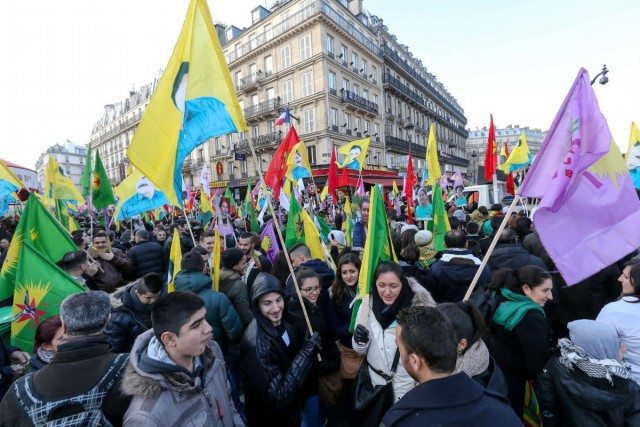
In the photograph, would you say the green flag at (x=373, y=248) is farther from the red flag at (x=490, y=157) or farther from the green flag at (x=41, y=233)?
the red flag at (x=490, y=157)

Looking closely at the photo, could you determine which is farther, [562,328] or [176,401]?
[562,328]

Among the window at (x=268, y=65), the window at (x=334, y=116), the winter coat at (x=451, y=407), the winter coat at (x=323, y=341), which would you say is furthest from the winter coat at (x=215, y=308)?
the window at (x=268, y=65)

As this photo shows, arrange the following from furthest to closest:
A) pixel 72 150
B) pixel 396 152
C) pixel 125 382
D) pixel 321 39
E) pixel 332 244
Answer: pixel 72 150 < pixel 396 152 < pixel 321 39 < pixel 332 244 < pixel 125 382

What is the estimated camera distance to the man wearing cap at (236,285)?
11.3ft

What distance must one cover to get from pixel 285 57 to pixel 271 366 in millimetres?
31077

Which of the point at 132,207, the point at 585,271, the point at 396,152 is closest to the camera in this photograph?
the point at 585,271

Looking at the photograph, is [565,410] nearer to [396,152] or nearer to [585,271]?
[585,271]

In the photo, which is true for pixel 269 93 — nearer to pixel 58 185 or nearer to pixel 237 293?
pixel 58 185

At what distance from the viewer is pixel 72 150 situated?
83.4m

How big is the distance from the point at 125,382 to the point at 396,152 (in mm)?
36732

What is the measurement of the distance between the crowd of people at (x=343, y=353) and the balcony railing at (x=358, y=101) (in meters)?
27.1

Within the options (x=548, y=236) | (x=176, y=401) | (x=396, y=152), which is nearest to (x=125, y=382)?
(x=176, y=401)

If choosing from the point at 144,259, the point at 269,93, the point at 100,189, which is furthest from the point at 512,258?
the point at 269,93

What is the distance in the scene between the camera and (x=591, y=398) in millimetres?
2006
